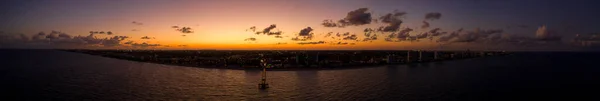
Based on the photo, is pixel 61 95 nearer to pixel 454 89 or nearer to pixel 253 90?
pixel 253 90

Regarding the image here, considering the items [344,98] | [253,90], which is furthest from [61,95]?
[344,98]

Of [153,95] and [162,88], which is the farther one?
[162,88]

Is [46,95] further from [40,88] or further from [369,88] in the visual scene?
[369,88]

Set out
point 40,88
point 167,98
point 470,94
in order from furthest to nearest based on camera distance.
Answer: point 40,88, point 470,94, point 167,98

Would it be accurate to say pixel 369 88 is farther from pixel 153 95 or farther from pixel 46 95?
pixel 46 95

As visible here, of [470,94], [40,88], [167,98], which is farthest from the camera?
[40,88]

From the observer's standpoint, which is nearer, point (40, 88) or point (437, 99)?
point (437, 99)

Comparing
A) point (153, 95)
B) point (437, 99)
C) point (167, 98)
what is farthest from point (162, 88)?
point (437, 99)

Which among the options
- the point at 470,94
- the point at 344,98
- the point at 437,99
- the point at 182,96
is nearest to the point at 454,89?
the point at 470,94
